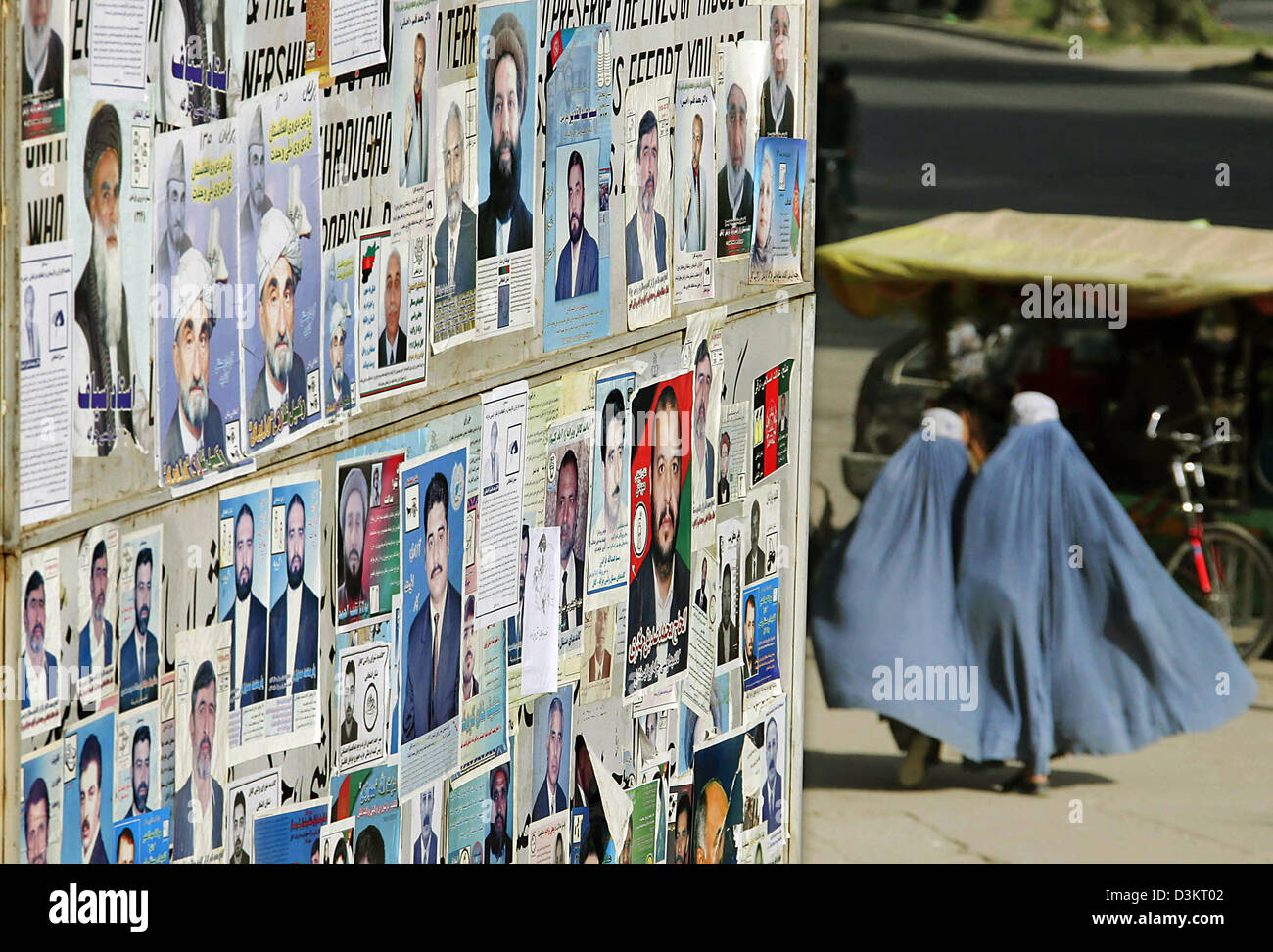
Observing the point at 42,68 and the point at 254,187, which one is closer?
the point at 42,68

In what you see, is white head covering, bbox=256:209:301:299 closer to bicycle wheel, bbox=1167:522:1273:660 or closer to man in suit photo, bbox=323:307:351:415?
man in suit photo, bbox=323:307:351:415

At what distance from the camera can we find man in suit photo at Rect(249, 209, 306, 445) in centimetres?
161

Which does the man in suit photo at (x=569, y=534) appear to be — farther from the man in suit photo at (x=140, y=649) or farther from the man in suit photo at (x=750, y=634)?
the man in suit photo at (x=140, y=649)

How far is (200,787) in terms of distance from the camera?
1.59 m

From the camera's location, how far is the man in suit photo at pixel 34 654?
1.36 meters

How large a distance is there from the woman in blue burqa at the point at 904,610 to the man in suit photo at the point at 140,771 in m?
3.30

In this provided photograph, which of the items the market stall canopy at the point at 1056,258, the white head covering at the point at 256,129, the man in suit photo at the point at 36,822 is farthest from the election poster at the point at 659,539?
the market stall canopy at the point at 1056,258

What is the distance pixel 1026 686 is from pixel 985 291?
3.91 ft

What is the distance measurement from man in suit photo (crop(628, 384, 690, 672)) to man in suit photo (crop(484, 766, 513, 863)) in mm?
348

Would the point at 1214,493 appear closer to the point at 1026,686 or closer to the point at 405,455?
the point at 1026,686

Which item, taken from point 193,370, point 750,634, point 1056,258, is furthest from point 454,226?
point 1056,258

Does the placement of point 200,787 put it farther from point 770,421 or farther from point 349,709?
point 770,421

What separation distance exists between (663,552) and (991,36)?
3.14 meters

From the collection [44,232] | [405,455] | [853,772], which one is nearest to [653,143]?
[405,455]
